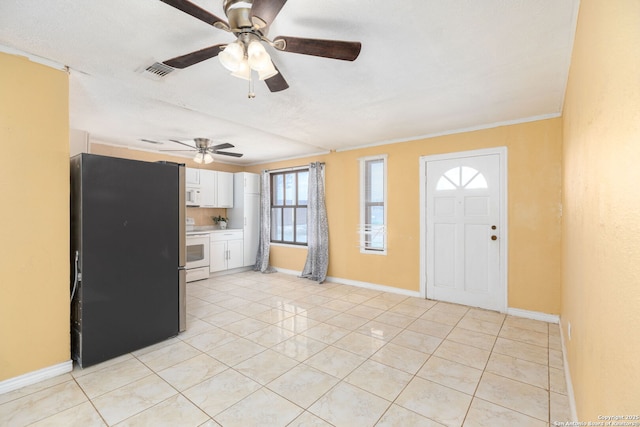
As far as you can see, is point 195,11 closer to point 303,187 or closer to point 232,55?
point 232,55

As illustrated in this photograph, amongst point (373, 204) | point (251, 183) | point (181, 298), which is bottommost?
point (181, 298)

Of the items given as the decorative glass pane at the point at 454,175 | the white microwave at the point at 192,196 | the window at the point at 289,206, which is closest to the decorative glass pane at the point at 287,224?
the window at the point at 289,206

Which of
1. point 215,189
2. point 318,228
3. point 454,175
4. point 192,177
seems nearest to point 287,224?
point 318,228

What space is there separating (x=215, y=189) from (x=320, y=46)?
490 cm

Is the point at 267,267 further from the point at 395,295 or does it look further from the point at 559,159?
the point at 559,159

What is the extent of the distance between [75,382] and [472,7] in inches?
144

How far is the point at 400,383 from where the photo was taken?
2.18m

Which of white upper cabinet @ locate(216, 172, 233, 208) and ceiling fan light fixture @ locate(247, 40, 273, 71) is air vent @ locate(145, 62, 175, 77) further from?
white upper cabinet @ locate(216, 172, 233, 208)

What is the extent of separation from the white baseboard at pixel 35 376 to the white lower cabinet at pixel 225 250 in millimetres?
3277

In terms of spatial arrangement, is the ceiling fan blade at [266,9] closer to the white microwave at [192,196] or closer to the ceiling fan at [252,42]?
the ceiling fan at [252,42]

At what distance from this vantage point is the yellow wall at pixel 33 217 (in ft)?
6.60

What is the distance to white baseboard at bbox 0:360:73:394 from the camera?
6.60 ft

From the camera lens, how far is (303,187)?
5875 mm

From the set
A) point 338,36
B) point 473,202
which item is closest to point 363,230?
point 473,202
